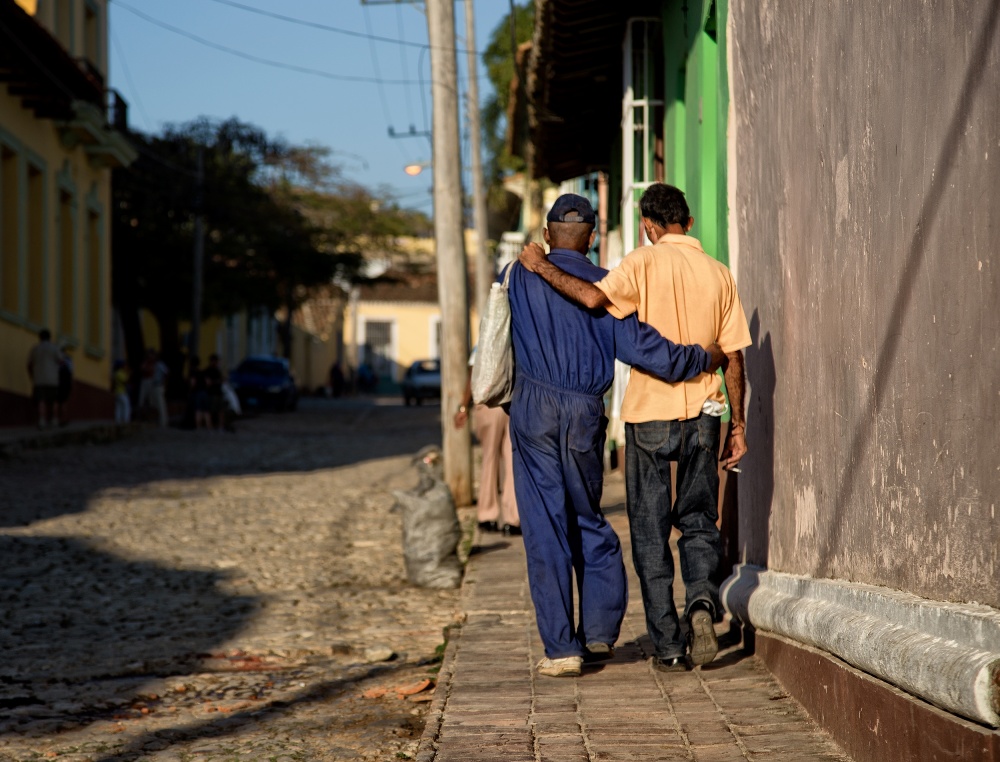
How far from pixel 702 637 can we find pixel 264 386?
33915mm

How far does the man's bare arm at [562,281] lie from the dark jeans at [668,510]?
18.6 inches

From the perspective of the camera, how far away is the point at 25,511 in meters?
12.0

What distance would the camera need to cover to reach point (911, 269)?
→ 12.0 ft

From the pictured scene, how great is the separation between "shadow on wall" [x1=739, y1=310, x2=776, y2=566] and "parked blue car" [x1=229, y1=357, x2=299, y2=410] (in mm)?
32483

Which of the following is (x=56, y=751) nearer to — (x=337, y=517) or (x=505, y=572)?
(x=505, y=572)

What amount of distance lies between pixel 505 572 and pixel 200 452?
13.6 meters

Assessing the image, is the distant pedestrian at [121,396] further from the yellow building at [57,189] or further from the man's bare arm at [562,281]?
the man's bare arm at [562,281]

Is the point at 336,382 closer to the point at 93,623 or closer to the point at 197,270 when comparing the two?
the point at 197,270

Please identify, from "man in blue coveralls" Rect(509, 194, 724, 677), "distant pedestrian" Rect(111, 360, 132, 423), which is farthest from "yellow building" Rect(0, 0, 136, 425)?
"man in blue coveralls" Rect(509, 194, 724, 677)

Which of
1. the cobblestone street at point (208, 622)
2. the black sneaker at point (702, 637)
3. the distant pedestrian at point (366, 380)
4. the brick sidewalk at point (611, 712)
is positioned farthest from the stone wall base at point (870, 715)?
the distant pedestrian at point (366, 380)

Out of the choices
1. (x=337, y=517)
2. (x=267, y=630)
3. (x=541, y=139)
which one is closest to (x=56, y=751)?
(x=267, y=630)

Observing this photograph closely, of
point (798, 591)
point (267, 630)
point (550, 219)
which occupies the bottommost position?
point (267, 630)

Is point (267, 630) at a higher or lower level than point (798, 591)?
lower

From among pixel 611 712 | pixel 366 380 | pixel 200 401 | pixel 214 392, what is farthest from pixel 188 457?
pixel 366 380
